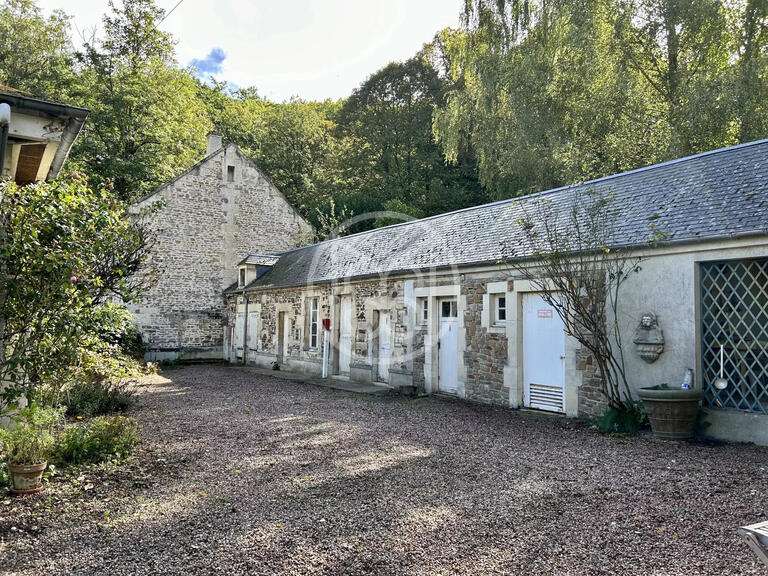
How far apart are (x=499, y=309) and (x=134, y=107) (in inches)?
831

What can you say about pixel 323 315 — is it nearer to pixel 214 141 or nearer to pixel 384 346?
pixel 384 346

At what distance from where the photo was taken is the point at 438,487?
5.23 meters

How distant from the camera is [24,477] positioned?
4.79 m

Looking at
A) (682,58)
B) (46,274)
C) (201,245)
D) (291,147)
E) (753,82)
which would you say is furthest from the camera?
(291,147)

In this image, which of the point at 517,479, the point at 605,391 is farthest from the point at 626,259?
the point at 517,479

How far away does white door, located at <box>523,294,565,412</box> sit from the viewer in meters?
9.17

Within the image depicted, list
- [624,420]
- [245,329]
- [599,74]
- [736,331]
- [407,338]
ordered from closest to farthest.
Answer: [736,331] < [624,420] < [407,338] < [599,74] < [245,329]

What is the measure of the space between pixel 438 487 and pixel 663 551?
2.05m

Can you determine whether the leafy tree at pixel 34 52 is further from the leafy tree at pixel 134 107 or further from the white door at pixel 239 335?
the white door at pixel 239 335

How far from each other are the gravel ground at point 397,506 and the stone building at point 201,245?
13.1 m

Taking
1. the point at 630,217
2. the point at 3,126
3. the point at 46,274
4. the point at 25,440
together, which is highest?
the point at 3,126

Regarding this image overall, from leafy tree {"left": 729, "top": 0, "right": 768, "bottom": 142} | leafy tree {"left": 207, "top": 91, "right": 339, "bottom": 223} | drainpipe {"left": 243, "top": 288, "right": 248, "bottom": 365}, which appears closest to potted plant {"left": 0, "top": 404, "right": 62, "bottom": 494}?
drainpipe {"left": 243, "top": 288, "right": 248, "bottom": 365}

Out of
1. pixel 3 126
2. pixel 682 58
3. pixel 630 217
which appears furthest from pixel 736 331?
pixel 682 58

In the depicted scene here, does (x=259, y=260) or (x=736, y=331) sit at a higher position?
(x=259, y=260)
